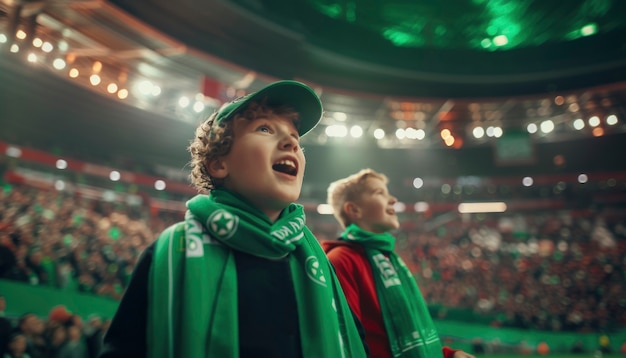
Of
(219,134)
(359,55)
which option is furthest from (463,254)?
(219,134)

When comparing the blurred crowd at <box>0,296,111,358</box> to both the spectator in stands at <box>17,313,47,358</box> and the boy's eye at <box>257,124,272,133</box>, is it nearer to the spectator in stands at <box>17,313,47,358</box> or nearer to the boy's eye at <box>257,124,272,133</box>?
the spectator in stands at <box>17,313,47,358</box>

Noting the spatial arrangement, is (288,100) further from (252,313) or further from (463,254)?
(463,254)

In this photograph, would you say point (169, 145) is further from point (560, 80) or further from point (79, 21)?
point (560, 80)

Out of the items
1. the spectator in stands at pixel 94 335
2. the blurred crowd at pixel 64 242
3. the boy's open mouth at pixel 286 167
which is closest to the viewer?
the boy's open mouth at pixel 286 167

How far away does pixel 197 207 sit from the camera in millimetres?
1255

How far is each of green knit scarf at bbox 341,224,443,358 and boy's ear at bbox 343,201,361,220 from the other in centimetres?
13

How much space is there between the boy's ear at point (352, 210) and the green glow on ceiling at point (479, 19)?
849 centimetres

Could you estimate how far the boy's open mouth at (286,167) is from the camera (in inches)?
53.1

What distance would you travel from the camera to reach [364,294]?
2104mm

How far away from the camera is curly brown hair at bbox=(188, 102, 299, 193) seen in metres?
1.38

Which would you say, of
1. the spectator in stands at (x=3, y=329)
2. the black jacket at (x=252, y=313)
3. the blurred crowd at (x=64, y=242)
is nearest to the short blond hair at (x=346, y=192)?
the black jacket at (x=252, y=313)

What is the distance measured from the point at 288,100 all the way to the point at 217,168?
37cm

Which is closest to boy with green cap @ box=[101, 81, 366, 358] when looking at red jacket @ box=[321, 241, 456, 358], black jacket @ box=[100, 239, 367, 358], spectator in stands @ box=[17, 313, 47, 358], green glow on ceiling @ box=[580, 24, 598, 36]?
black jacket @ box=[100, 239, 367, 358]

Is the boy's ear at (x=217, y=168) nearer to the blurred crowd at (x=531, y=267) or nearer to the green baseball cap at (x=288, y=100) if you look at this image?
the green baseball cap at (x=288, y=100)
